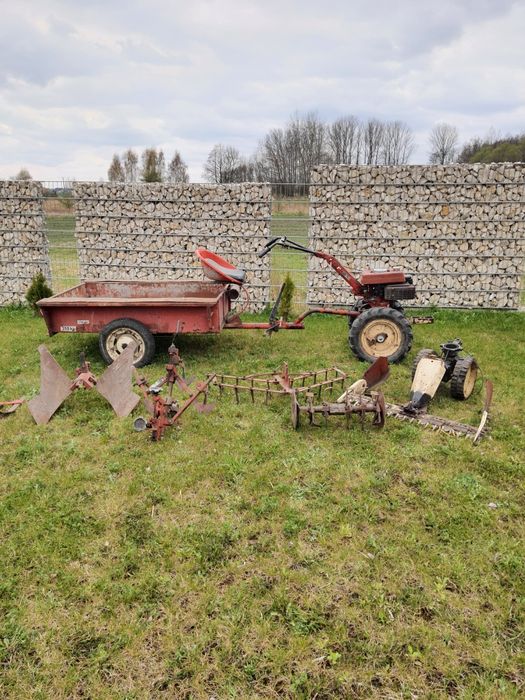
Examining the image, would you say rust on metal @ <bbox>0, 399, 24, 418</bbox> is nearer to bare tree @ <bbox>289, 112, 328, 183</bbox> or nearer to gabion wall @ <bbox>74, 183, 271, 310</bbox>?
gabion wall @ <bbox>74, 183, 271, 310</bbox>

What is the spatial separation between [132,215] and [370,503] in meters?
7.86

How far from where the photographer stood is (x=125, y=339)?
6168mm

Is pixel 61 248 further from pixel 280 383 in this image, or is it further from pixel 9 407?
pixel 280 383

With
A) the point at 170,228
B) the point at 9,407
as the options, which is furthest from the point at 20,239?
the point at 9,407

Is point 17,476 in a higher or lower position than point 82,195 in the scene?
lower

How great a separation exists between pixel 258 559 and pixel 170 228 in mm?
7742

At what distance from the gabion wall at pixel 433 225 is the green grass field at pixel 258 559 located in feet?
16.7

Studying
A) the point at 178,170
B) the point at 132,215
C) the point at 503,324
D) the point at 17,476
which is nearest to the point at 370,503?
the point at 17,476

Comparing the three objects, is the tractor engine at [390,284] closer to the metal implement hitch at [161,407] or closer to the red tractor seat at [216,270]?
the red tractor seat at [216,270]

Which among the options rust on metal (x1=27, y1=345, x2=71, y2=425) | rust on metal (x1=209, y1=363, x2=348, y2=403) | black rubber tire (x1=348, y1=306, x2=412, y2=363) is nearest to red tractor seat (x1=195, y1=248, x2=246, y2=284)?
rust on metal (x1=209, y1=363, x2=348, y2=403)

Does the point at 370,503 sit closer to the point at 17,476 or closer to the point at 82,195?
the point at 17,476

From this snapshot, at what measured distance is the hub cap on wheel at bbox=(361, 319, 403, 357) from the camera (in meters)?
6.21

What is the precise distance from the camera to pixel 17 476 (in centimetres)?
388

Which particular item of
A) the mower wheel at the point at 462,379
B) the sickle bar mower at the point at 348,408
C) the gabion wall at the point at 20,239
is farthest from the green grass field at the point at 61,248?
the mower wheel at the point at 462,379
